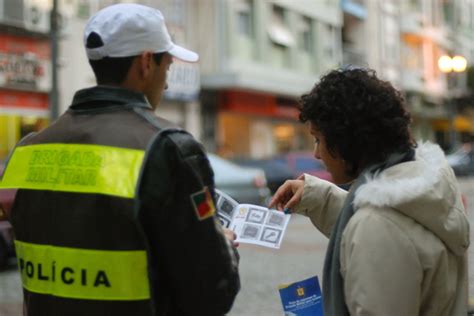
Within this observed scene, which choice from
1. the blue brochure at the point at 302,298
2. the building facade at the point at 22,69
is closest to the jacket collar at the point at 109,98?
the blue brochure at the point at 302,298

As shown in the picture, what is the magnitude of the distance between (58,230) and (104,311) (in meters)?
0.25

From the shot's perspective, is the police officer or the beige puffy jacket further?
the beige puffy jacket

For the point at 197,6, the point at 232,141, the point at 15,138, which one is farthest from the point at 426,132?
the point at 15,138

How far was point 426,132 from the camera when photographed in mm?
50719

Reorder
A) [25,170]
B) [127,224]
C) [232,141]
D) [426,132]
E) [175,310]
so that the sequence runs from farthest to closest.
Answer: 1. [426,132]
2. [232,141]
3. [25,170]
4. [175,310]
5. [127,224]

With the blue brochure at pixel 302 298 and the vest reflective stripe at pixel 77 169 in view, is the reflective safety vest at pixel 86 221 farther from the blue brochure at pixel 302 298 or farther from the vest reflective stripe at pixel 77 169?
the blue brochure at pixel 302 298

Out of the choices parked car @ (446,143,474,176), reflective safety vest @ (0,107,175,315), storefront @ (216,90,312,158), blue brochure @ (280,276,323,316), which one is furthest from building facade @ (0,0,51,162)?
parked car @ (446,143,474,176)

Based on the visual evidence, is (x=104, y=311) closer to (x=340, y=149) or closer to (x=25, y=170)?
(x=25, y=170)

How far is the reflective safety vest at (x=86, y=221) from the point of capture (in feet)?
6.34

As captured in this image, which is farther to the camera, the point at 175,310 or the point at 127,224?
the point at 175,310

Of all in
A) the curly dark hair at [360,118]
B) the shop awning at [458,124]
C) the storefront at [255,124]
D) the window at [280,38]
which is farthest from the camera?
the shop awning at [458,124]

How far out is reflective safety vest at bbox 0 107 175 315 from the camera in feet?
6.34

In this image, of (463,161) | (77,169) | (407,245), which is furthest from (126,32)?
(463,161)

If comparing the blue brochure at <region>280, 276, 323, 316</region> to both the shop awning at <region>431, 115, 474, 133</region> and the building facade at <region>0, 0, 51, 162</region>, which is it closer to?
the building facade at <region>0, 0, 51, 162</region>
